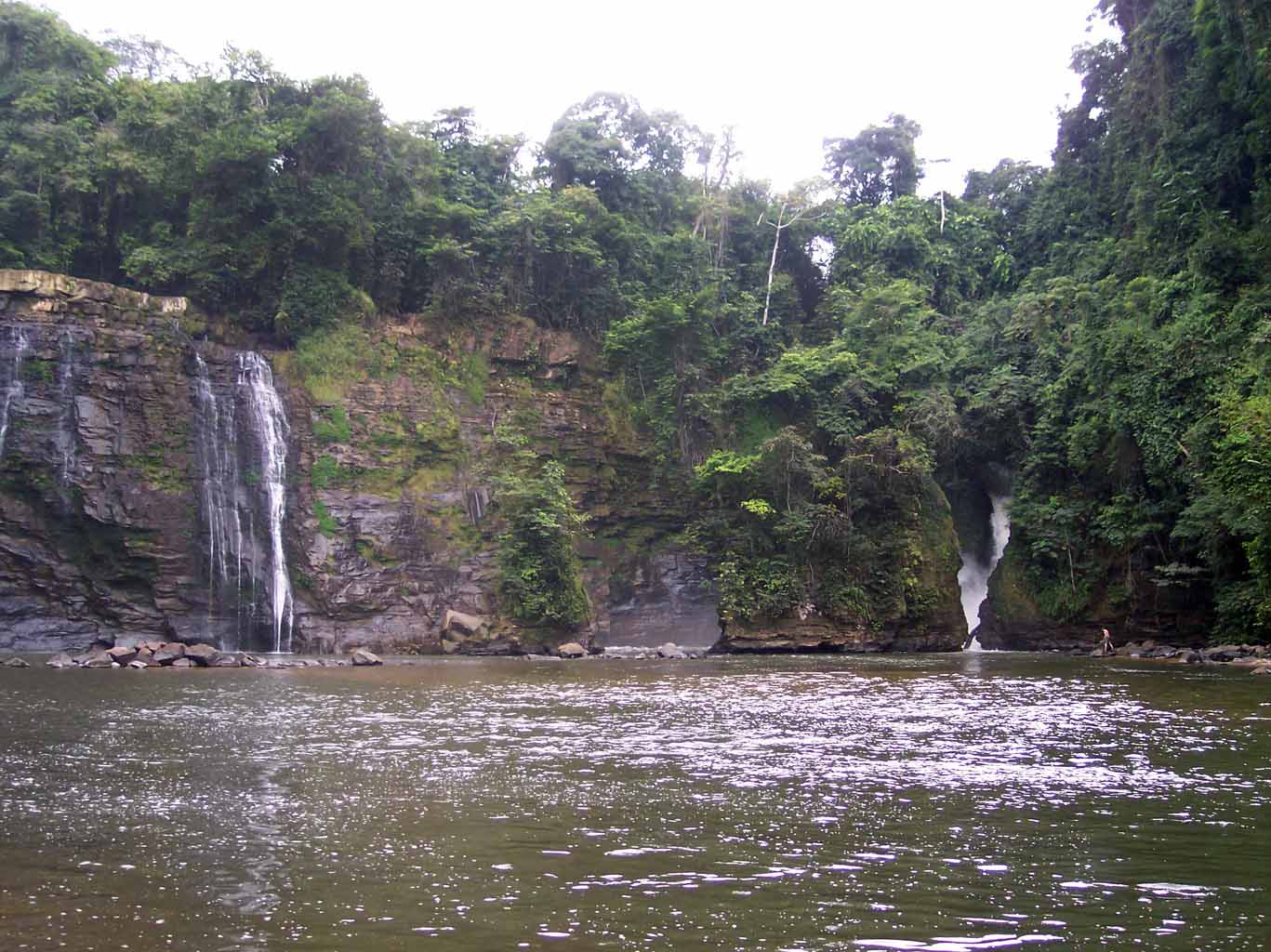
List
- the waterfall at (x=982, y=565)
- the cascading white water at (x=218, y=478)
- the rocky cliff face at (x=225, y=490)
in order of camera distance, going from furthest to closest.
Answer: the waterfall at (x=982, y=565) → the cascading white water at (x=218, y=478) → the rocky cliff face at (x=225, y=490)

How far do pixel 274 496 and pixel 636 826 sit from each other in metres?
24.5

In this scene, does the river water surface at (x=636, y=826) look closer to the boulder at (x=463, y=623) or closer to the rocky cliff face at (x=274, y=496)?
the rocky cliff face at (x=274, y=496)

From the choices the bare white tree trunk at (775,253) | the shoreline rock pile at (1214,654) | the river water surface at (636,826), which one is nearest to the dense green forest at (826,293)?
the bare white tree trunk at (775,253)

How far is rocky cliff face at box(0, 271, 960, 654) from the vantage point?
2747 centimetres

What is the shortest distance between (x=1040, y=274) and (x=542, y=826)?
36.2 m

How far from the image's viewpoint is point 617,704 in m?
16.0

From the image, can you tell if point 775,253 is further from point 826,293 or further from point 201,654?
point 201,654

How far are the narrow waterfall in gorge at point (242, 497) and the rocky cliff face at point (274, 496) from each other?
0.18 ft

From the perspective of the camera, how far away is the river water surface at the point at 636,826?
5.44 metres

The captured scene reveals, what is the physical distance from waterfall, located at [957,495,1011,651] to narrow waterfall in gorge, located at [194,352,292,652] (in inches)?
848

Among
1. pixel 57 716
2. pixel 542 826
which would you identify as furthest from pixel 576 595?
pixel 542 826

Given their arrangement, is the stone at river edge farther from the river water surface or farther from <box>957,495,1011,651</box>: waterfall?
<box>957,495,1011,651</box>: waterfall

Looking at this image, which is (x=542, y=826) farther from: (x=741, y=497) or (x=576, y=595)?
(x=741, y=497)

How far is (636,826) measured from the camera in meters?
7.77
